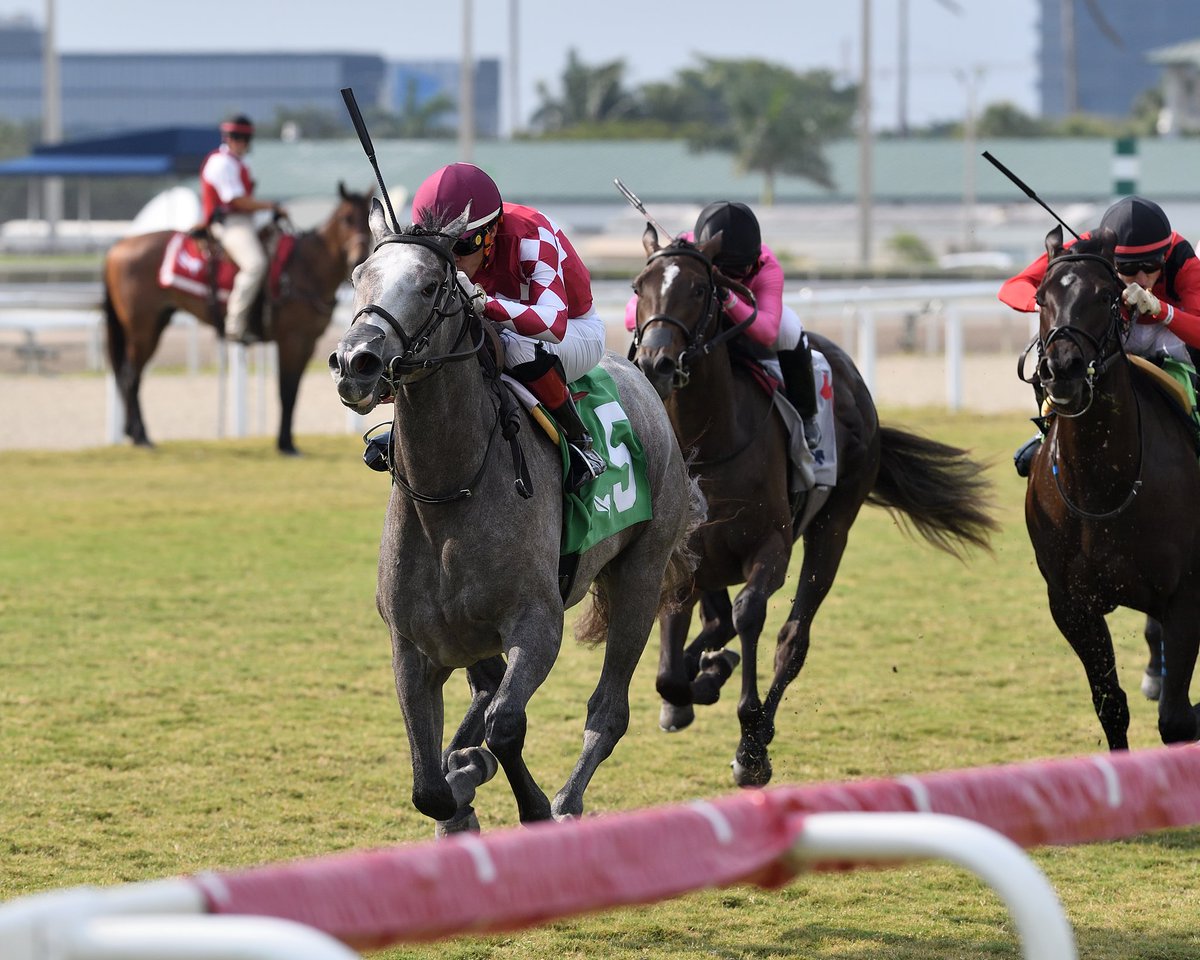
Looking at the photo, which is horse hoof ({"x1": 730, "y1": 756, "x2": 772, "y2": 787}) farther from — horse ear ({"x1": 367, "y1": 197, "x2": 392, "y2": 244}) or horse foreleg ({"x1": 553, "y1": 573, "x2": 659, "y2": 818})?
horse ear ({"x1": 367, "y1": 197, "x2": 392, "y2": 244})

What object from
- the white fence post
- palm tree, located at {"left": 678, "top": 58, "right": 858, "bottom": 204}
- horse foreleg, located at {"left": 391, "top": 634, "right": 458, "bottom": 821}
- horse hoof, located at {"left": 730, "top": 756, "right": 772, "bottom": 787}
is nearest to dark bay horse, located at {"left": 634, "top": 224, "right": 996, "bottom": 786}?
horse hoof, located at {"left": 730, "top": 756, "right": 772, "bottom": 787}

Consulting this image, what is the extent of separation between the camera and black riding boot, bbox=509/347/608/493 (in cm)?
460

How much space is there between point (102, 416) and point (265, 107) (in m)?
142

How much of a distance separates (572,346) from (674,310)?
1.05 meters

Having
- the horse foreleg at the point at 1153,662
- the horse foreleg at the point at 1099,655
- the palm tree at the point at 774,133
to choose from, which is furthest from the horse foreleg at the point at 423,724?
the palm tree at the point at 774,133

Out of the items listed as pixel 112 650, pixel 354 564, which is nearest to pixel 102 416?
pixel 354 564

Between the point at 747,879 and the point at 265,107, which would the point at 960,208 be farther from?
the point at 265,107

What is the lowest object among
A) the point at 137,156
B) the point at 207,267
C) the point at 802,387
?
the point at 802,387

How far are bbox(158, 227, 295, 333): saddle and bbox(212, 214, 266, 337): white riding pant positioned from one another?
0.25 feet

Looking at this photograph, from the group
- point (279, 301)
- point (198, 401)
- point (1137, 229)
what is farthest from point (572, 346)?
point (198, 401)

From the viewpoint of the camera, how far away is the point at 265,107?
153 meters

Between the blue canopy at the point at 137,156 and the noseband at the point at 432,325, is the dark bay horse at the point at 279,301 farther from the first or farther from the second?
the noseband at the point at 432,325

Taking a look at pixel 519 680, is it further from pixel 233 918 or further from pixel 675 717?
pixel 233 918

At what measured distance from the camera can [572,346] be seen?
4.82m
